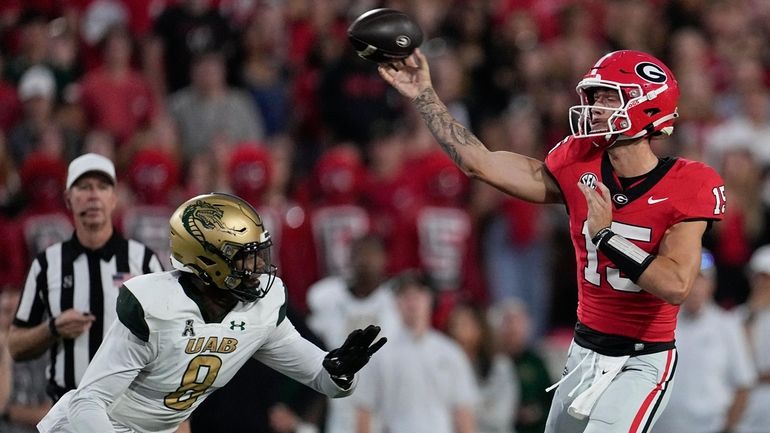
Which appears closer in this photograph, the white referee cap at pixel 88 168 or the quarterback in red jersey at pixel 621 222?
the quarterback in red jersey at pixel 621 222

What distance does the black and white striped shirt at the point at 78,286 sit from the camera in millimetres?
5555

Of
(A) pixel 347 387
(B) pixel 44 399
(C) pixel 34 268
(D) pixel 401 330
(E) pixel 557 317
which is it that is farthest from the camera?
(E) pixel 557 317

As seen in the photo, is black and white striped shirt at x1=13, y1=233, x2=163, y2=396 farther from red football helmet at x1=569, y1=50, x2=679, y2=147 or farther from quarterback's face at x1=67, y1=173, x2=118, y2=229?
red football helmet at x1=569, y1=50, x2=679, y2=147

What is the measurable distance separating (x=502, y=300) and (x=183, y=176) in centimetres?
237

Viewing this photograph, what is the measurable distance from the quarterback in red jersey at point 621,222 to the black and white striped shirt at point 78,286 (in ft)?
4.76

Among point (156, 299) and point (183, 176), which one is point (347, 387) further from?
point (183, 176)

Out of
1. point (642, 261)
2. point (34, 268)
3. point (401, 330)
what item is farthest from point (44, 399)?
point (642, 261)

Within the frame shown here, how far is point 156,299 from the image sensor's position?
15.0ft

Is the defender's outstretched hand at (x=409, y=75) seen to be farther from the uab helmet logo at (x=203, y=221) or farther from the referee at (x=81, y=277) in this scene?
the referee at (x=81, y=277)

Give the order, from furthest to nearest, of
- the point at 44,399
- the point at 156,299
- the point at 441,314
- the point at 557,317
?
the point at 557,317
the point at 441,314
the point at 44,399
the point at 156,299

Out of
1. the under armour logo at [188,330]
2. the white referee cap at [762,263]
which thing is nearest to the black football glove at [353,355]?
the under armour logo at [188,330]

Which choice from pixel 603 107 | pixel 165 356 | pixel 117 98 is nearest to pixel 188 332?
pixel 165 356

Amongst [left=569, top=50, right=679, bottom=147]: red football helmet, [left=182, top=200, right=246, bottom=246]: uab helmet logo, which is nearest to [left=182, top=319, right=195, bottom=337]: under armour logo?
[left=182, top=200, right=246, bottom=246]: uab helmet logo

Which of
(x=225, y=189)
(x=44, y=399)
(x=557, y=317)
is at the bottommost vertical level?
(x=557, y=317)
